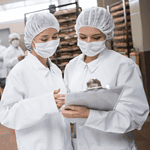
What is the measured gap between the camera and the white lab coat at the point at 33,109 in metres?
1.12

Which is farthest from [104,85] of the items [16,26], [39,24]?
[16,26]

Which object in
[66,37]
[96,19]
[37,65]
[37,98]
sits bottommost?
[37,98]

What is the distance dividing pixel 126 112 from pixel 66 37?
5.32 metres

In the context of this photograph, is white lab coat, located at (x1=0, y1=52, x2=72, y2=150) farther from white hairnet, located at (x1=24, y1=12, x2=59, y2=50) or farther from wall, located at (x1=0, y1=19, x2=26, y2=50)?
wall, located at (x1=0, y1=19, x2=26, y2=50)

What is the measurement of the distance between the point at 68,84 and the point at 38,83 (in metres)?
0.27

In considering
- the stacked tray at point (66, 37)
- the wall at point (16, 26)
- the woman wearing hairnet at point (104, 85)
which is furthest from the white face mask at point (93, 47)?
the wall at point (16, 26)

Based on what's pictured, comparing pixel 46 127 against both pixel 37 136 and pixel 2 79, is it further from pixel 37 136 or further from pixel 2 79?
pixel 2 79

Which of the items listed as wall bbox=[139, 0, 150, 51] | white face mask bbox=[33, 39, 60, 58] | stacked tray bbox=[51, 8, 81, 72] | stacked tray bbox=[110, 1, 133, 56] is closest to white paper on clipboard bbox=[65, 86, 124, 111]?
white face mask bbox=[33, 39, 60, 58]

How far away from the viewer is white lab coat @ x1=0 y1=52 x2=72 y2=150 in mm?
1122

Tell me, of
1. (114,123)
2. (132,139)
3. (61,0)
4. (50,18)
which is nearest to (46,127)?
(114,123)

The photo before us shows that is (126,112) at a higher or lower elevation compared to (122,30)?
lower

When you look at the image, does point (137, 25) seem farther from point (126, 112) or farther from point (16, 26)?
point (16, 26)

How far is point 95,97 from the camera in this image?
87cm

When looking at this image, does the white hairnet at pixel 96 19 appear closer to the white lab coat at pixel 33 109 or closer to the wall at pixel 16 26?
the white lab coat at pixel 33 109
